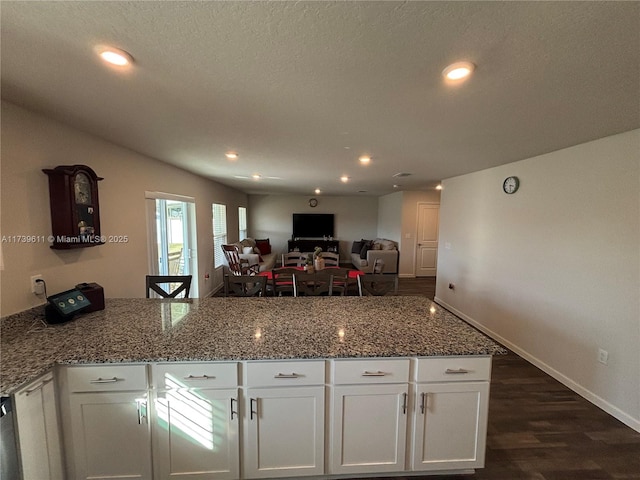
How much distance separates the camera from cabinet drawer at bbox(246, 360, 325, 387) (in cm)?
146

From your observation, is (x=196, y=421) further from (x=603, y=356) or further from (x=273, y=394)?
(x=603, y=356)

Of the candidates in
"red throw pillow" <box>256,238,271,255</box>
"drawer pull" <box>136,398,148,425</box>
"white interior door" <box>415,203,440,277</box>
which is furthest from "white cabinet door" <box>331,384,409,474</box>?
"red throw pillow" <box>256,238,271,255</box>

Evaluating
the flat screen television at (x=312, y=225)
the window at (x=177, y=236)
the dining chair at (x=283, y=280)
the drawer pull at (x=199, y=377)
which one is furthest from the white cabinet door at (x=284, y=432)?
the flat screen television at (x=312, y=225)

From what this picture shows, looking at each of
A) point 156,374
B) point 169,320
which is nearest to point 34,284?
point 169,320

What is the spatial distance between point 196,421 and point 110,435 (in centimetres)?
48

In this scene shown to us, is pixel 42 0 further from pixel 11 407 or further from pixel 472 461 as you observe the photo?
pixel 472 461

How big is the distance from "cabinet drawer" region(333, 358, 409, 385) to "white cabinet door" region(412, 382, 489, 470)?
0.16 meters

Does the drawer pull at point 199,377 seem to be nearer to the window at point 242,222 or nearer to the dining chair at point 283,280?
the dining chair at point 283,280

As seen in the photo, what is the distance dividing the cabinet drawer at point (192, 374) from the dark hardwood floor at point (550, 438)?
1.46m

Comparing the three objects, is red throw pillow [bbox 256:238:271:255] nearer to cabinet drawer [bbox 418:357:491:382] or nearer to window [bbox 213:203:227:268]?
window [bbox 213:203:227:268]

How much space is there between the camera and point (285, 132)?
220 cm

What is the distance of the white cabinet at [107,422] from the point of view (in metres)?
1.41

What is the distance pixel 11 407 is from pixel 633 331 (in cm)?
396

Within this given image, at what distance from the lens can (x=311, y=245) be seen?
8867 millimetres
